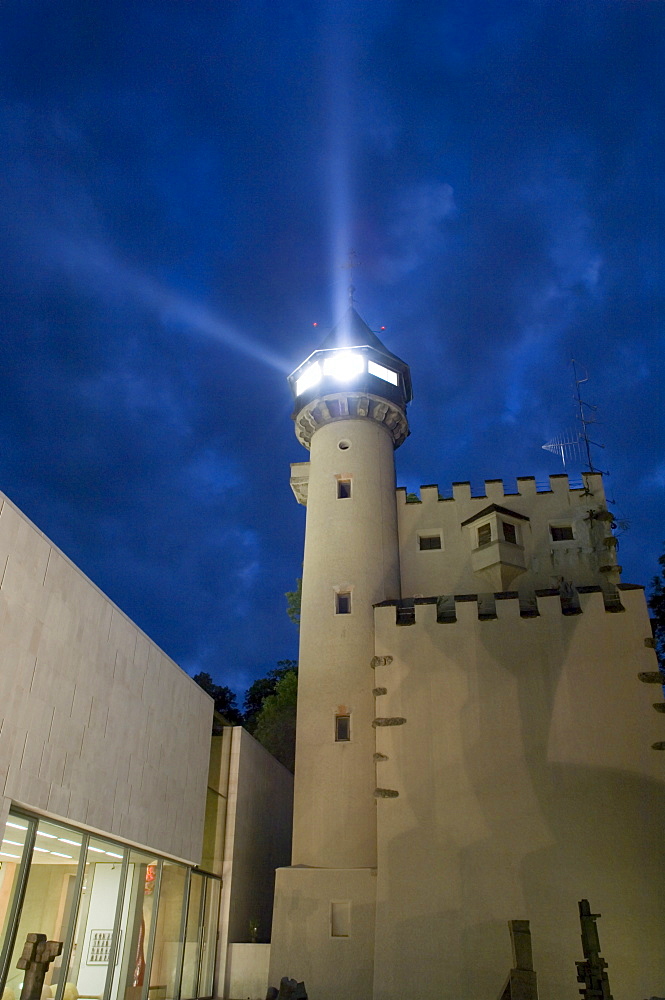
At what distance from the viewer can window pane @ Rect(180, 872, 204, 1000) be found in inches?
601

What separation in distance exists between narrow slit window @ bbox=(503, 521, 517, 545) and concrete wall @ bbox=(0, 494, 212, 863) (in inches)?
450

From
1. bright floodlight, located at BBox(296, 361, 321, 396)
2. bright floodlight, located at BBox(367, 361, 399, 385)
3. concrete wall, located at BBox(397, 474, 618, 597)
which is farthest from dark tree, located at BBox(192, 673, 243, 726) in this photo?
bright floodlight, located at BBox(367, 361, 399, 385)

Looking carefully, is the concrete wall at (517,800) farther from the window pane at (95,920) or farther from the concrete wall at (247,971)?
the window pane at (95,920)

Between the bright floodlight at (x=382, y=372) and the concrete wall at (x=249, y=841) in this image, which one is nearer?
the concrete wall at (x=249, y=841)

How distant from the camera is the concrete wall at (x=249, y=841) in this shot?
17.6m

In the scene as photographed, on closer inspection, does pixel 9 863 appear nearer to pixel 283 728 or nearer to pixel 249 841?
pixel 249 841

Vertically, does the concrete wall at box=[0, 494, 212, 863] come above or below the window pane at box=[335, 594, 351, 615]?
below

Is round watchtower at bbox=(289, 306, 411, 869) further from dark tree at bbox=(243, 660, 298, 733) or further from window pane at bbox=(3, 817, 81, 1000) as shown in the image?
dark tree at bbox=(243, 660, 298, 733)

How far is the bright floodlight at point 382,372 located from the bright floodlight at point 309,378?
5.94 ft

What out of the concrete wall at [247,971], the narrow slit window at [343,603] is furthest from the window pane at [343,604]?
the concrete wall at [247,971]

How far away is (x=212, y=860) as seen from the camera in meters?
17.4

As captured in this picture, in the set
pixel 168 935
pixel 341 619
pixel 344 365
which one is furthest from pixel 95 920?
pixel 344 365

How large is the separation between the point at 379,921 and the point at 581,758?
567cm

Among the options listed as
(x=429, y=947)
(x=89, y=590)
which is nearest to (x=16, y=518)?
(x=89, y=590)
